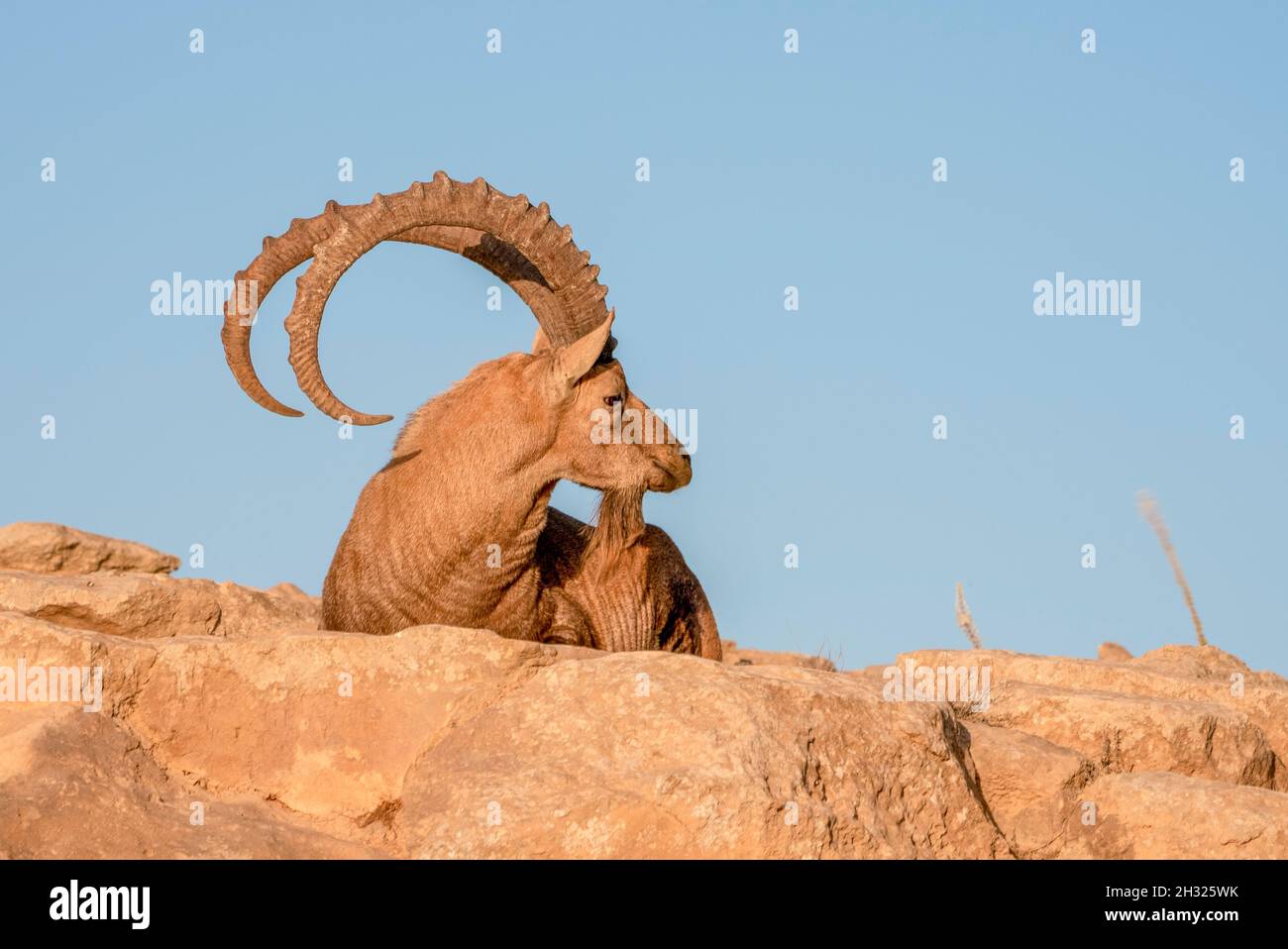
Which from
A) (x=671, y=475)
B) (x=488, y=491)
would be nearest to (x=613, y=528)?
(x=671, y=475)

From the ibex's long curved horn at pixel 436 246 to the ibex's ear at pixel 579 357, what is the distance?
0.35m

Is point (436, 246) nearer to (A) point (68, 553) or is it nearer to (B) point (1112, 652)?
(A) point (68, 553)

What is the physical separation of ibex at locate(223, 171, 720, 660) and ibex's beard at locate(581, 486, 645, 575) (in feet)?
0.08

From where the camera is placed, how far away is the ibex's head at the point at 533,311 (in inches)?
366

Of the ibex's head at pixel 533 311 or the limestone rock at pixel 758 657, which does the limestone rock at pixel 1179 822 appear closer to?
the ibex's head at pixel 533 311

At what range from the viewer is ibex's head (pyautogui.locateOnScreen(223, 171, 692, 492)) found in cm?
930

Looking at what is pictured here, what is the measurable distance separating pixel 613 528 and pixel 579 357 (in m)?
1.21

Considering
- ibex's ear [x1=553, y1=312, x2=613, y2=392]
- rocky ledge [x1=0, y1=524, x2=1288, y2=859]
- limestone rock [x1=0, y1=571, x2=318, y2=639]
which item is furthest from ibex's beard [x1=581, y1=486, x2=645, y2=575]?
rocky ledge [x1=0, y1=524, x2=1288, y2=859]

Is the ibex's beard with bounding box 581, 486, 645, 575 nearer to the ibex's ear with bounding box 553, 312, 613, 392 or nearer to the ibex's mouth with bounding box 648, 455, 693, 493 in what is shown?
the ibex's mouth with bounding box 648, 455, 693, 493

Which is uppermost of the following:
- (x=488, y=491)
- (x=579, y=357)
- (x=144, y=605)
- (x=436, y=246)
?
(x=436, y=246)

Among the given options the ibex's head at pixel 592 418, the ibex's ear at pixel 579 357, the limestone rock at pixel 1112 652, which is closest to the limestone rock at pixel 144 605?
the ibex's head at pixel 592 418

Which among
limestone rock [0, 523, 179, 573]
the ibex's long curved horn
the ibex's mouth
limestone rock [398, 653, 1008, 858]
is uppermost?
the ibex's long curved horn

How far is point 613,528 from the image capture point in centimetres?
1047

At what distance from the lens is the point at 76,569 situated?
14.4 m
